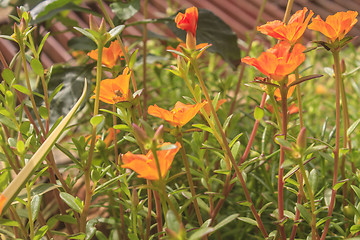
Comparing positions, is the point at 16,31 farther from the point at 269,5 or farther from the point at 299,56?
the point at 269,5

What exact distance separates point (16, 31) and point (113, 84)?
133mm

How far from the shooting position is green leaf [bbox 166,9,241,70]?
813mm

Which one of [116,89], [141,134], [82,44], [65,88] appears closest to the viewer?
[141,134]

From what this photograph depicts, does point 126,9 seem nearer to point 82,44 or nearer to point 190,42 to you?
point 82,44

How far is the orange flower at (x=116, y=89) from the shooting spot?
393 mm

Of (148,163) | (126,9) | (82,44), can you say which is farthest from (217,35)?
(148,163)

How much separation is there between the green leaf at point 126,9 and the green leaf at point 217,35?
86 millimetres

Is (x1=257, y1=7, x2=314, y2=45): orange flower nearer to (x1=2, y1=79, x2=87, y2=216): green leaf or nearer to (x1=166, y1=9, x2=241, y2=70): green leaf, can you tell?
(x1=2, y1=79, x2=87, y2=216): green leaf

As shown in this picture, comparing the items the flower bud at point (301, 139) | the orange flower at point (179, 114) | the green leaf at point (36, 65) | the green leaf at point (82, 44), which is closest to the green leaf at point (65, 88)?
the green leaf at point (82, 44)

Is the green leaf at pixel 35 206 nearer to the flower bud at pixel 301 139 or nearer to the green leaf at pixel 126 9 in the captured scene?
the flower bud at pixel 301 139

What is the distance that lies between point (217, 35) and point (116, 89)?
18.5 inches

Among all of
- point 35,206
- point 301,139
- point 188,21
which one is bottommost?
point 35,206

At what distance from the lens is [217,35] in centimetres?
83

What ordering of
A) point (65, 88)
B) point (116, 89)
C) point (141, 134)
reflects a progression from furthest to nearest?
point (65, 88) < point (116, 89) < point (141, 134)
